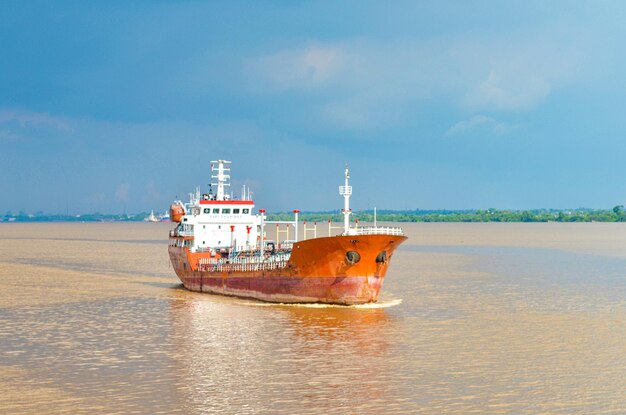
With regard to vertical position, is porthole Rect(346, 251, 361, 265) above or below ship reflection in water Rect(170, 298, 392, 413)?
above

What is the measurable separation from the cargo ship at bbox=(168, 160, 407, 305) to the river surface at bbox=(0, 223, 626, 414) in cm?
117

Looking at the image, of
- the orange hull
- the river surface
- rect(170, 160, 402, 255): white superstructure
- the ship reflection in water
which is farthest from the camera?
rect(170, 160, 402, 255): white superstructure

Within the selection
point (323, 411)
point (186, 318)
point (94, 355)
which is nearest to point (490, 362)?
point (323, 411)

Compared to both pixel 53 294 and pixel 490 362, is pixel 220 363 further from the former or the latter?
pixel 53 294

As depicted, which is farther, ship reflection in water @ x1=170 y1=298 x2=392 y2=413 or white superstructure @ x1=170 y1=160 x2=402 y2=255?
white superstructure @ x1=170 y1=160 x2=402 y2=255

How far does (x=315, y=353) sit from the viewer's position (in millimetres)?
27188

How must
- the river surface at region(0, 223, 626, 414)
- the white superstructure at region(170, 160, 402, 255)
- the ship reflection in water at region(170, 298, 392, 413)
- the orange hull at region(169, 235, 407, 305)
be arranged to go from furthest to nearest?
the white superstructure at region(170, 160, 402, 255), the orange hull at region(169, 235, 407, 305), the ship reflection in water at region(170, 298, 392, 413), the river surface at region(0, 223, 626, 414)

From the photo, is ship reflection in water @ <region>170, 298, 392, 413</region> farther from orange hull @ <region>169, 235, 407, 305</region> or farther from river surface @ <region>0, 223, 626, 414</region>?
orange hull @ <region>169, 235, 407, 305</region>

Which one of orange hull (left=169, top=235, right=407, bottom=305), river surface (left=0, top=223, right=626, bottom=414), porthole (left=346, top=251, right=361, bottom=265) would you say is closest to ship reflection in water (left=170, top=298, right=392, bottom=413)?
river surface (left=0, top=223, right=626, bottom=414)

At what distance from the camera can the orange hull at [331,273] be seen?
37438mm

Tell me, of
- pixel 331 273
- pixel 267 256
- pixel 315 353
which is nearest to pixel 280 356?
pixel 315 353

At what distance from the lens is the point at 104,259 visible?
3314 inches

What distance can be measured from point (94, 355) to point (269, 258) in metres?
16.4

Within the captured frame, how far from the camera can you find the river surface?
20.8 m
